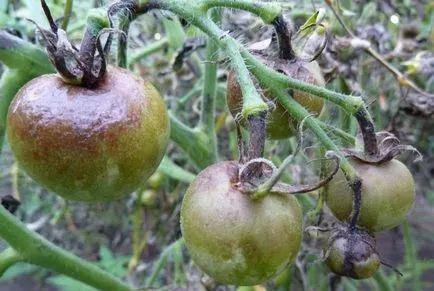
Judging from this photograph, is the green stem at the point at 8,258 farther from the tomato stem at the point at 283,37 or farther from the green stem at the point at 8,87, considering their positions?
the tomato stem at the point at 283,37

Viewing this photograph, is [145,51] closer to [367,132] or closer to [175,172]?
[175,172]

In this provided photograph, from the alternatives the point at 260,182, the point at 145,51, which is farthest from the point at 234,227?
the point at 145,51

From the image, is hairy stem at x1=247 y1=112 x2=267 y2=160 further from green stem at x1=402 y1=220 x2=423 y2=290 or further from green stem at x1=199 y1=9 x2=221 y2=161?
green stem at x1=402 y1=220 x2=423 y2=290

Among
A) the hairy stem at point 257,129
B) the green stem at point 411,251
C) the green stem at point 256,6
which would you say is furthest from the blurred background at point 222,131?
the hairy stem at point 257,129

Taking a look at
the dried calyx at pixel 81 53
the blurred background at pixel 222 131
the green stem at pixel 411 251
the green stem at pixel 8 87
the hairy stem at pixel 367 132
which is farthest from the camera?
the green stem at pixel 411 251

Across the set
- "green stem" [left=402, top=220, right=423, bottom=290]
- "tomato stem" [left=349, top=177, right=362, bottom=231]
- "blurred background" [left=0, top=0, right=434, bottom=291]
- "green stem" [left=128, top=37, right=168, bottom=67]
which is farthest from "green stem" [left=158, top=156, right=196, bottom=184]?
"tomato stem" [left=349, top=177, right=362, bottom=231]
